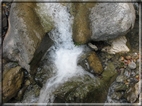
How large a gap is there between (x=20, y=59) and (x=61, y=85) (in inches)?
46.1

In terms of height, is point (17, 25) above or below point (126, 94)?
above

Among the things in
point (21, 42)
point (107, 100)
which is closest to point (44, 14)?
point (21, 42)

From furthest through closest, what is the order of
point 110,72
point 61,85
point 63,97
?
point 110,72, point 61,85, point 63,97

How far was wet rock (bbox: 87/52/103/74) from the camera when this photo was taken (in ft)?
16.0

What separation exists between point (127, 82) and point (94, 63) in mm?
917

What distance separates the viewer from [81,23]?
511 cm

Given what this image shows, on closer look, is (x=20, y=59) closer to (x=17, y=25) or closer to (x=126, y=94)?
(x=17, y=25)

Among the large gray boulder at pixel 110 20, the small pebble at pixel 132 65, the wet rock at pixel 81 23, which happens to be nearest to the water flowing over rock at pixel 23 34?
the wet rock at pixel 81 23

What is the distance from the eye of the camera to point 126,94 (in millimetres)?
4703

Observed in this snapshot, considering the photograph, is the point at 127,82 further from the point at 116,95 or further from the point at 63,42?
the point at 63,42

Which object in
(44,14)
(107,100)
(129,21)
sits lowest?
(107,100)

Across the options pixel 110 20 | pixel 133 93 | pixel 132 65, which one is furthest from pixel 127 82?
pixel 110 20

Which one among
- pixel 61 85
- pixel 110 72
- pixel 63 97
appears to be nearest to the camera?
pixel 63 97

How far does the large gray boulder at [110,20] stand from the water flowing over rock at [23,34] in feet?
3.80
